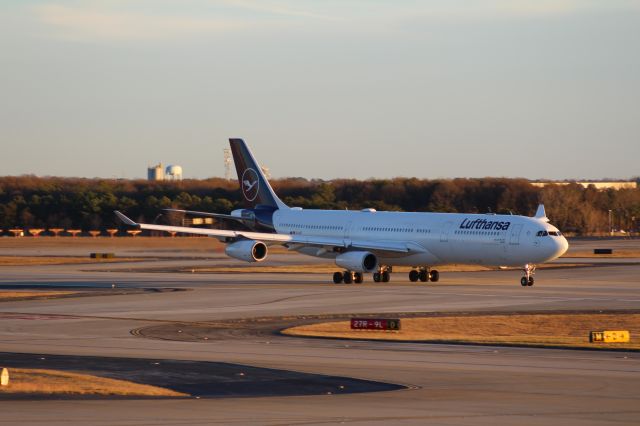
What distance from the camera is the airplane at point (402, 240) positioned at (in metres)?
63.6

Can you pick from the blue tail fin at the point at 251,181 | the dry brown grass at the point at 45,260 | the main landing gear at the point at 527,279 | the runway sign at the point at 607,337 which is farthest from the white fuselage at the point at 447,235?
the runway sign at the point at 607,337

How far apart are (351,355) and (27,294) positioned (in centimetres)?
2881

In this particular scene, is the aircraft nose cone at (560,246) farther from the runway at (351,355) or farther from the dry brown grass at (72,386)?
the dry brown grass at (72,386)

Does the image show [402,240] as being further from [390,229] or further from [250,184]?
[250,184]

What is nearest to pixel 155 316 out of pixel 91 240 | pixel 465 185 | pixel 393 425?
pixel 393 425

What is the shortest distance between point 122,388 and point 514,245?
39724 mm

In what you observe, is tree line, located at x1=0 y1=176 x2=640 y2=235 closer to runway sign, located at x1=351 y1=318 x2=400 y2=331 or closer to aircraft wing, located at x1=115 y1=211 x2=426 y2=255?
aircraft wing, located at x1=115 y1=211 x2=426 y2=255

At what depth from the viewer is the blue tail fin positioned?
79875 mm

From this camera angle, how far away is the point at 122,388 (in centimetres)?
2639

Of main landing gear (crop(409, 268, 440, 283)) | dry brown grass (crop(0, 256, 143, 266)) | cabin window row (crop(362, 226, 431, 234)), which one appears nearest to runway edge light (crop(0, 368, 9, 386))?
cabin window row (crop(362, 226, 431, 234))

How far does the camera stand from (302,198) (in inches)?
5920

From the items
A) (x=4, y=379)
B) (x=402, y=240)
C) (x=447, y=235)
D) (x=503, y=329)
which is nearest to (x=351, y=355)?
(x=4, y=379)

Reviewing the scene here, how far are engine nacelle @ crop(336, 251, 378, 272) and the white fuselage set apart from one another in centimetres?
106

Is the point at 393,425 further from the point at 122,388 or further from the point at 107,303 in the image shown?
the point at 107,303
